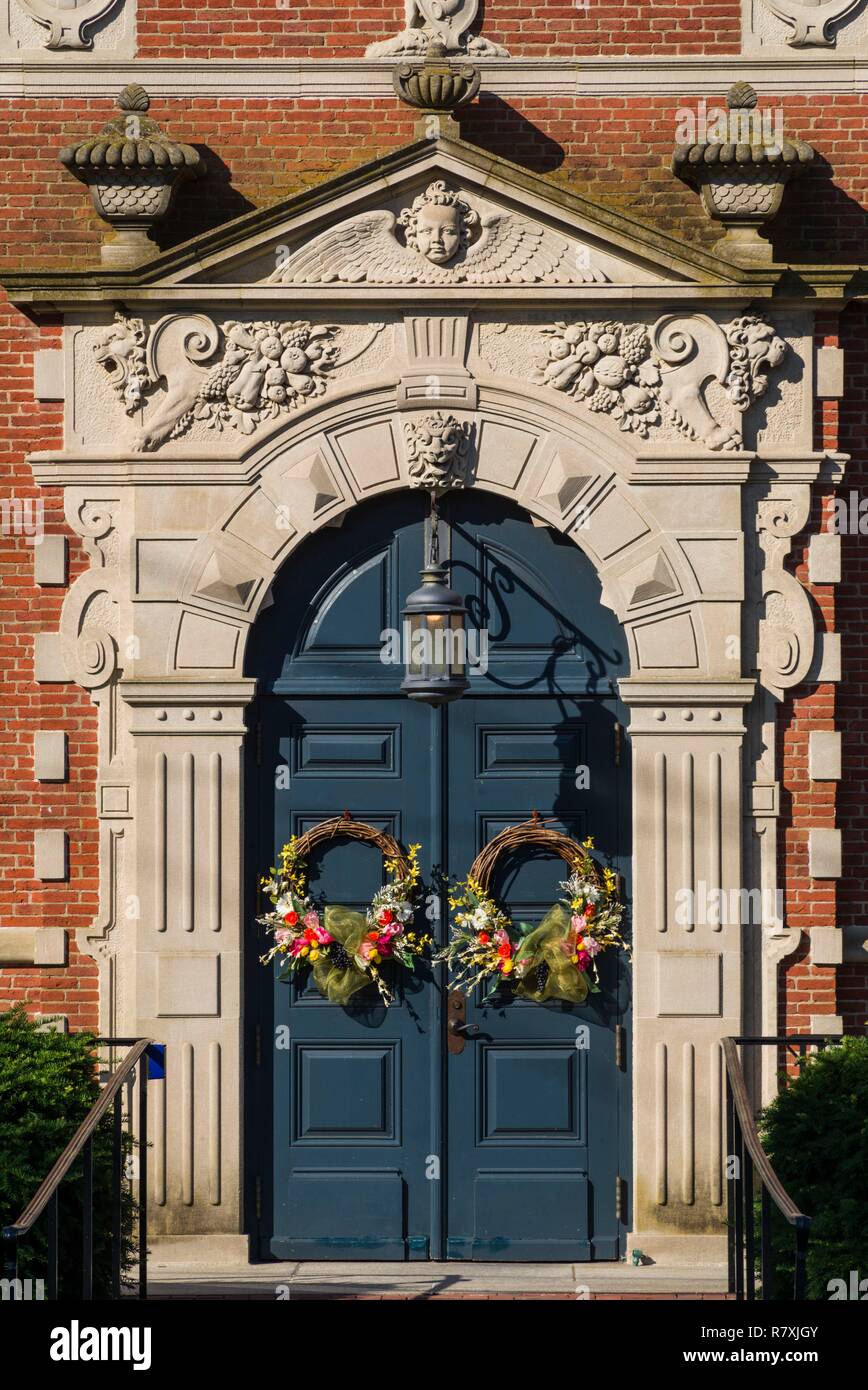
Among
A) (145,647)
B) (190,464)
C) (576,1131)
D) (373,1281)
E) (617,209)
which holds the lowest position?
(373,1281)

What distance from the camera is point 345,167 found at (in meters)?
9.81

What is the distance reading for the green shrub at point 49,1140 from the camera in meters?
7.21

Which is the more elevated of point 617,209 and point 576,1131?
point 617,209

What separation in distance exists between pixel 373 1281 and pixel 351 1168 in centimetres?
62

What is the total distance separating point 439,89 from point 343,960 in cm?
434

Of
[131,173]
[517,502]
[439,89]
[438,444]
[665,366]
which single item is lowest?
[517,502]

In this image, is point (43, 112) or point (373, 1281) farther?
point (43, 112)

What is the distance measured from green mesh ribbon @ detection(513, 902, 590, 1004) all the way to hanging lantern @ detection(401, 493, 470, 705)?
1.26 m

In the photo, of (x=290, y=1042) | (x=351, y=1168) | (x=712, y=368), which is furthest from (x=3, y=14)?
(x=351, y=1168)

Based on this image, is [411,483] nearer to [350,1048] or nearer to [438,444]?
[438,444]

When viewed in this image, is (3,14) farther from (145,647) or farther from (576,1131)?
(576,1131)

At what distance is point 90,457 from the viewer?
9.49 m

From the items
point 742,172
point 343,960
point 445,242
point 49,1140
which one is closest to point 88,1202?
point 49,1140

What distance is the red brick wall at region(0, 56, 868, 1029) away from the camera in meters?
9.72
